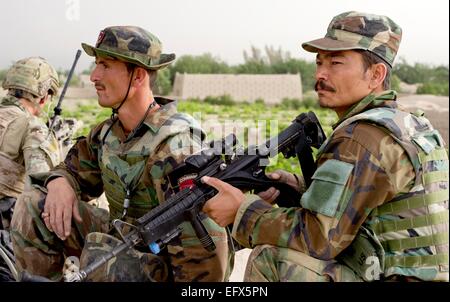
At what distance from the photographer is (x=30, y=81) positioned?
205 inches

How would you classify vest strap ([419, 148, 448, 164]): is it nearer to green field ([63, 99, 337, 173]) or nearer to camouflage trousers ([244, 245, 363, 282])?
Answer: camouflage trousers ([244, 245, 363, 282])

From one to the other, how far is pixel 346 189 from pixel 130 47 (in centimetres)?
170

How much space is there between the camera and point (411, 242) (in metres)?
3.07

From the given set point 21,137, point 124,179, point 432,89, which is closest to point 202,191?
point 124,179

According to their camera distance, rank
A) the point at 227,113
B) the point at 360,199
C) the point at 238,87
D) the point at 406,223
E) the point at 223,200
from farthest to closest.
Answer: the point at 238,87 < the point at 227,113 < the point at 223,200 < the point at 406,223 < the point at 360,199

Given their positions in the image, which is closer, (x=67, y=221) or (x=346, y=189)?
(x=346, y=189)

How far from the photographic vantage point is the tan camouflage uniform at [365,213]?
9.71ft

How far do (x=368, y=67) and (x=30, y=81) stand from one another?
2.86m

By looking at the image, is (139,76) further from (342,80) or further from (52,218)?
(342,80)

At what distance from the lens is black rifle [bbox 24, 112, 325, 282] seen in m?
3.24

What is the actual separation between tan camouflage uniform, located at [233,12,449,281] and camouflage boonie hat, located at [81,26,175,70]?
3.98 feet
